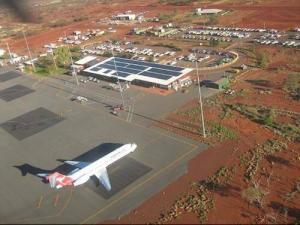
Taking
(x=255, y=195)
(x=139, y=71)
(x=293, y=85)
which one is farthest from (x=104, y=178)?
(x=293, y=85)

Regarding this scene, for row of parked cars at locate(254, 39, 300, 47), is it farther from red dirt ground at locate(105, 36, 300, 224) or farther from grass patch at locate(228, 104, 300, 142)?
grass patch at locate(228, 104, 300, 142)

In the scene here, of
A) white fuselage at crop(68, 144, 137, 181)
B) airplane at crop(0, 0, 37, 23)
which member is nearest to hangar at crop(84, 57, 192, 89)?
white fuselage at crop(68, 144, 137, 181)

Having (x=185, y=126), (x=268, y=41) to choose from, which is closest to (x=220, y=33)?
(x=268, y=41)

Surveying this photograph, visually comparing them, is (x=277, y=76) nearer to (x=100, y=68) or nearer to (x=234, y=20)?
(x=100, y=68)

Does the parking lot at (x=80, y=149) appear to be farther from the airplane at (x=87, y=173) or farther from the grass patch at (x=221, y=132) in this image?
the grass patch at (x=221, y=132)

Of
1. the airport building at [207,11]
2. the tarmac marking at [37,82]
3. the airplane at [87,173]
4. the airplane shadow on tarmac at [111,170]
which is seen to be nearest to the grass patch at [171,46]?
the tarmac marking at [37,82]

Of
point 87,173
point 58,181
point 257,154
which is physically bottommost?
point 257,154

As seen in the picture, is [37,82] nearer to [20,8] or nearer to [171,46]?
[171,46]
